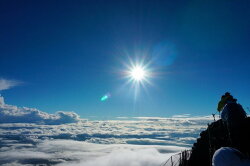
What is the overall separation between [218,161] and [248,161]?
1500 millimetres

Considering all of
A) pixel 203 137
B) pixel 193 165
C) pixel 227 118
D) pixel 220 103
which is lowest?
pixel 193 165

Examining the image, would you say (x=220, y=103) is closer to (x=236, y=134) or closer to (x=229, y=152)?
(x=236, y=134)

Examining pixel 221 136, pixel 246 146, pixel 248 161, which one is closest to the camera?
pixel 248 161

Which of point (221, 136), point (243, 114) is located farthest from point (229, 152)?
point (221, 136)

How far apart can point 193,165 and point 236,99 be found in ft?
35.3

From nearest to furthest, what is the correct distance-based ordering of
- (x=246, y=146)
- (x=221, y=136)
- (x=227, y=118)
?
(x=246, y=146) < (x=227, y=118) < (x=221, y=136)

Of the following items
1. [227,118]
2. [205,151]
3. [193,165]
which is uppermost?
[227,118]

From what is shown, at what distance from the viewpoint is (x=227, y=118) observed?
831 inches

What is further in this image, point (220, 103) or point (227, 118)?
point (220, 103)

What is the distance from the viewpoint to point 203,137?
29625mm

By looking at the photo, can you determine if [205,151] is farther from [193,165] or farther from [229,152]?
[229,152]

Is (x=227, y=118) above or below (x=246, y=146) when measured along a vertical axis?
above

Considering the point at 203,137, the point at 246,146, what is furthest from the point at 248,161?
the point at 203,137

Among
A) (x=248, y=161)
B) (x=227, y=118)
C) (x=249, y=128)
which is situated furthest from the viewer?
(x=227, y=118)
